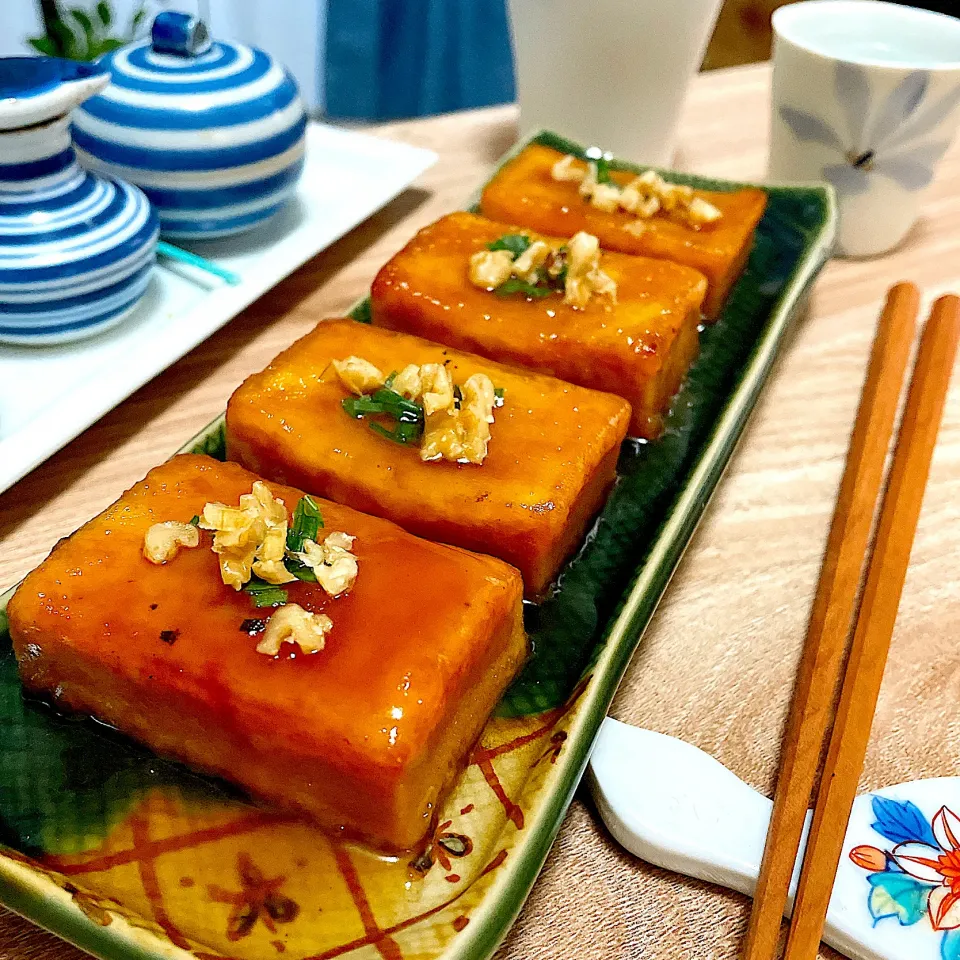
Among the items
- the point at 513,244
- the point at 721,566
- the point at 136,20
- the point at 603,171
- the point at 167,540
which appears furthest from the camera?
the point at 136,20

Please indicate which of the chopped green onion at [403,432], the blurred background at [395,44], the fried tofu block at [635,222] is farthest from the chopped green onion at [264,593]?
the blurred background at [395,44]

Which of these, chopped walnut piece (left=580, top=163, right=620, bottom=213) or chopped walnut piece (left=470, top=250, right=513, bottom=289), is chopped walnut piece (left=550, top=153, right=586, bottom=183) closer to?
chopped walnut piece (left=580, top=163, right=620, bottom=213)

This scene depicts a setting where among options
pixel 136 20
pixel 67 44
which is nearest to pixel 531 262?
pixel 136 20

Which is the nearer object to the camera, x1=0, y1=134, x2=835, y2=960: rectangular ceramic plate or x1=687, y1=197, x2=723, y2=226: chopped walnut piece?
x1=0, y1=134, x2=835, y2=960: rectangular ceramic plate

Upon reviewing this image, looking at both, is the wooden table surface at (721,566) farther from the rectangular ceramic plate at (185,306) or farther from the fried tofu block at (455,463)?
the fried tofu block at (455,463)

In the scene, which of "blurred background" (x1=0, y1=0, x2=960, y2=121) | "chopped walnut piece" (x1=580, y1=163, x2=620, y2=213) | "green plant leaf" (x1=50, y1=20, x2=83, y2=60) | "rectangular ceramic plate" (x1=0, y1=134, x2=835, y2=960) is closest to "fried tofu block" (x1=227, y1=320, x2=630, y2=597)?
"rectangular ceramic plate" (x1=0, y1=134, x2=835, y2=960)

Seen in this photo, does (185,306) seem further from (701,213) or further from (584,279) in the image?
(701,213)
